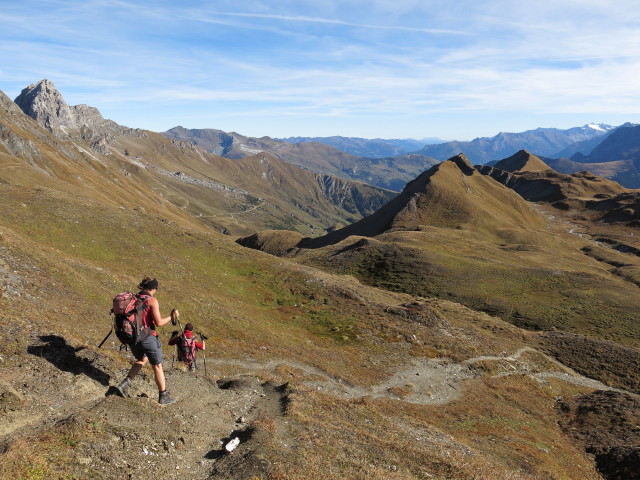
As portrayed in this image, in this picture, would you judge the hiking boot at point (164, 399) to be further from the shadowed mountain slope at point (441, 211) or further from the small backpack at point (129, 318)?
the shadowed mountain slope at point (441, 211)

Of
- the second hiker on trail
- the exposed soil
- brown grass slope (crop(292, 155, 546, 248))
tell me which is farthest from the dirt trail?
brown grass slope (crop(292, 155, 546, 248))

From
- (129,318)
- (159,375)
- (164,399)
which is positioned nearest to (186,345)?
(164,399)

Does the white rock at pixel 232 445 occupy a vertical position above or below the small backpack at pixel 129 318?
below

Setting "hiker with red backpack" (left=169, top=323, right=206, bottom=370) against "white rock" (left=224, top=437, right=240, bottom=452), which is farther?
"hiker with red backpack" (left=169, top=323, right=206, bottom=370)

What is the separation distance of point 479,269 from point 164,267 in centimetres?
7258

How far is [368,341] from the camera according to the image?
144ft

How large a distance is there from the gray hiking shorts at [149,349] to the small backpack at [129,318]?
10.9 inches

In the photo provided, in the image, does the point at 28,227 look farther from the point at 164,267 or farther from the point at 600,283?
the point at 600,283

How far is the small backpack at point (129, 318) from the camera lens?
1458 centimetres

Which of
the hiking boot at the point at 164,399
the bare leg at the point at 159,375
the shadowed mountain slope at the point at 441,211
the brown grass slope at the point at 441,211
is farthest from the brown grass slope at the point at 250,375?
the shadowed mountain slope at the point at 441,211

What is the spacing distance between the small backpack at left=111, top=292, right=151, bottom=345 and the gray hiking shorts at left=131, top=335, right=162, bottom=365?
0.91 ft

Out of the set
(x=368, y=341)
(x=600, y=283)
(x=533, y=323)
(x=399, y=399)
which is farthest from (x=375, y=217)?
(x=399, y=399)

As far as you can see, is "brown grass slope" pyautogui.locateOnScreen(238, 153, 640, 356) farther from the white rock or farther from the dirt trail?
the white rock

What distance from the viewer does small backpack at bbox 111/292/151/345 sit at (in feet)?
47.8
